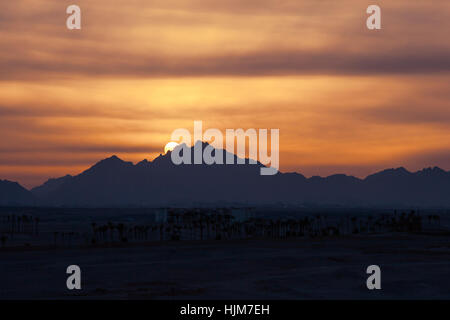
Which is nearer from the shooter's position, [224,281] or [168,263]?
[224,281]

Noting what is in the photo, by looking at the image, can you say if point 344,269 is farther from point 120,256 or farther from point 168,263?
point 120,256

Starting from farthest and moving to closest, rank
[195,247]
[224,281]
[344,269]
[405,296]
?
[195,247], [344,269], [224,281], [405,296]

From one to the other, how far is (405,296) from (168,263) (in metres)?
35.7

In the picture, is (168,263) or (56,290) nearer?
(56,290)

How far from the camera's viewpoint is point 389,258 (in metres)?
89.2
